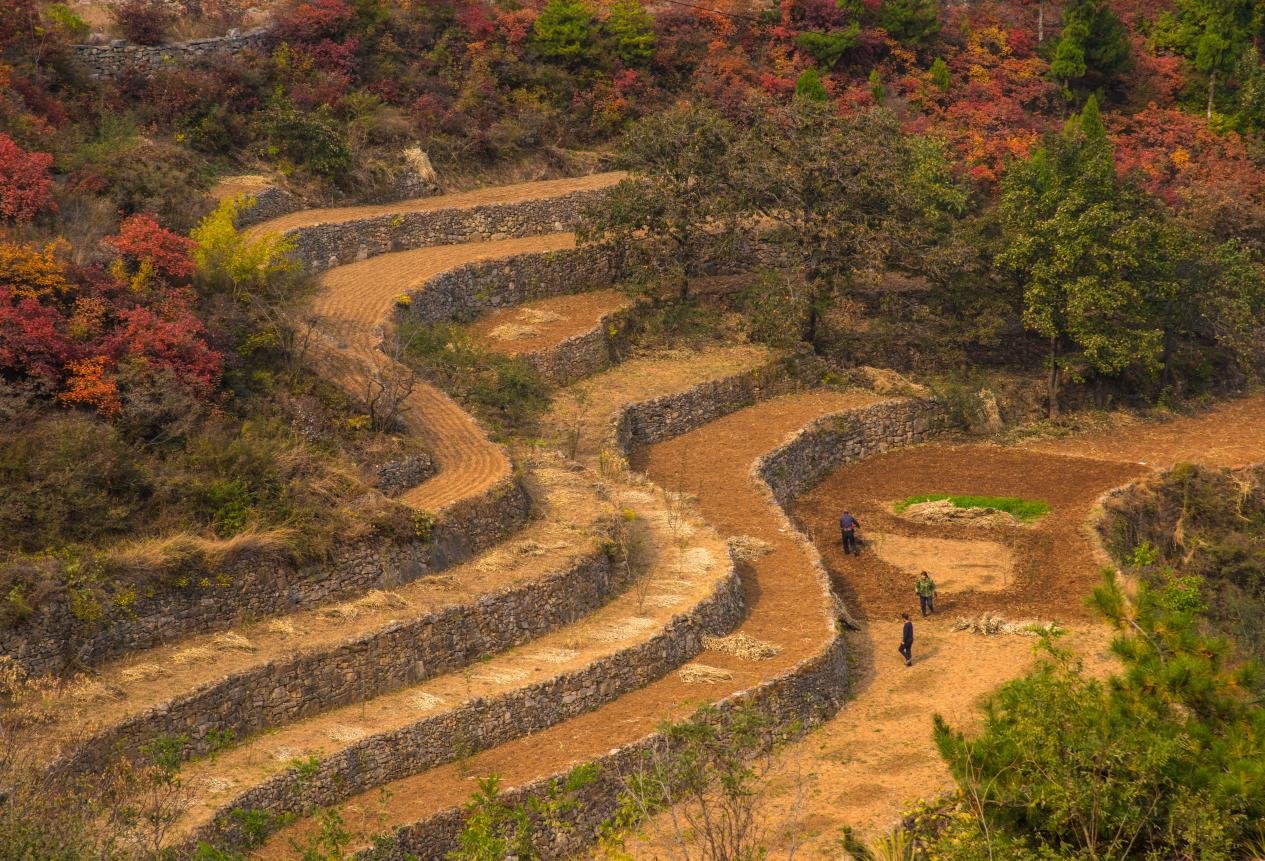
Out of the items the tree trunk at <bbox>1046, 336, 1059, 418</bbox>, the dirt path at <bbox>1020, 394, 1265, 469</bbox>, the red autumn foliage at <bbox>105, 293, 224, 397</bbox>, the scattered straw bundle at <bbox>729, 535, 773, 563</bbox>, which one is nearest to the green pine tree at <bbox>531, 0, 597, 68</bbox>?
the tree trunk at <bbox>1046, 336, 1059, 418</bbox>

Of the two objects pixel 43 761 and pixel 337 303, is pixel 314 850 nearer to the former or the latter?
pixel 43 761

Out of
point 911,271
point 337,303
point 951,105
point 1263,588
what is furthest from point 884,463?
point 951,105

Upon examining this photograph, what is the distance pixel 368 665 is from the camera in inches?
1000

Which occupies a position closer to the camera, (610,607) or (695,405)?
(610,607)

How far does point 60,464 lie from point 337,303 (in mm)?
15678

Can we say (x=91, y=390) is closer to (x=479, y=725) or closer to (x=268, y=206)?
(x=479, y=725)

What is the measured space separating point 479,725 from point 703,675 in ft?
15.2

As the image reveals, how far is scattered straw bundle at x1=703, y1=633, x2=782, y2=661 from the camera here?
29000mm

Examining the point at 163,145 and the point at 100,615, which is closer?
the point at 100,615

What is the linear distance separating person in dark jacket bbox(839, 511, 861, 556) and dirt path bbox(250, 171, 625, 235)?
17653 millimetres

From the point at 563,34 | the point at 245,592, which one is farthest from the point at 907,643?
the point at 563,34

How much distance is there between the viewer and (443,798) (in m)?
23.3

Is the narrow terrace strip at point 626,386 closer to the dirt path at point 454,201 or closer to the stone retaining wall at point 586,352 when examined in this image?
the stone retaining wall at point 586,352

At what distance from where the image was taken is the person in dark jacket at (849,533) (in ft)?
122
